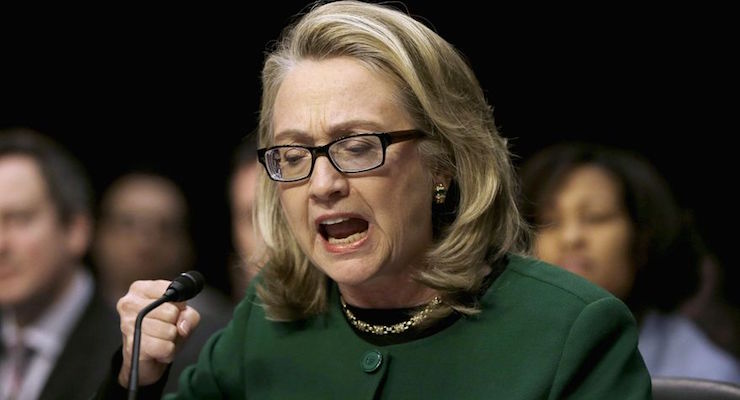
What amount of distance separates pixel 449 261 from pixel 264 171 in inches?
20.0

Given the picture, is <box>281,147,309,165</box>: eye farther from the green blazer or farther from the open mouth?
the green blazer

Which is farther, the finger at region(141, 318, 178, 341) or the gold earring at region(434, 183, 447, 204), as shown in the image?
the gold earring at region(434, 183, 447, 204)

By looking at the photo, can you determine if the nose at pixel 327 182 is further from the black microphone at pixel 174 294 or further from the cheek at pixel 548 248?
the cheek at pixel 548 248

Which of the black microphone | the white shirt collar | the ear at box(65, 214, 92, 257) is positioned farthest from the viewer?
the ear at box(65, 214, 92, 257)

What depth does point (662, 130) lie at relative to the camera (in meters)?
5.85

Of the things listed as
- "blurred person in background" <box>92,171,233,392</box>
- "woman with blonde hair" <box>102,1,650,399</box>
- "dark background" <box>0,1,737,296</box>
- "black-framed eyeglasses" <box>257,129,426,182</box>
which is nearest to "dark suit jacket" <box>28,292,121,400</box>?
"woman with blonde hair" <box>102,1,650,399</box>

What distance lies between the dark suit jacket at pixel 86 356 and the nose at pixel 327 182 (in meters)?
1.45

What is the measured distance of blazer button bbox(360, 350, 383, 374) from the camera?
93.2 inches

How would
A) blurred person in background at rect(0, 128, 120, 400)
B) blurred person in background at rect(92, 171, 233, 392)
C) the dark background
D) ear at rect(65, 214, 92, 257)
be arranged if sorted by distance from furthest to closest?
blurred person in background at rect(92, 171, 233, 392) → the dark background → ear at rect(65, 214, 92, 257) → blurred person in background at rect(0, 128, 120, 400)

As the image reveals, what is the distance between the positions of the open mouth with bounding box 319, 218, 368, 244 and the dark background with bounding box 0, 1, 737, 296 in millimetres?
3245

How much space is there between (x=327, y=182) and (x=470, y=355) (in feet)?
1.44

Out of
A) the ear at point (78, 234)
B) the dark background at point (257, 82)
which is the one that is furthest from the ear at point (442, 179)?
the dark background at point (257, 82)

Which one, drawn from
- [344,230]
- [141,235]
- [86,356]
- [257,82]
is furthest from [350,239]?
[141,235]

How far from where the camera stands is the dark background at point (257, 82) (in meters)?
5.75
